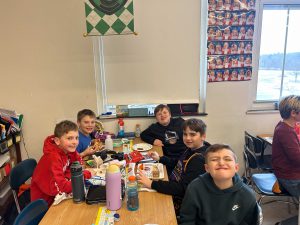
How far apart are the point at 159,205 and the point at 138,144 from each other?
1.23m

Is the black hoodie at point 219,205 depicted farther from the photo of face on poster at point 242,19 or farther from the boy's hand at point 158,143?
the photo of face on poster at point 242,19

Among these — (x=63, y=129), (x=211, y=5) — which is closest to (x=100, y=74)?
(x=63, y=129)

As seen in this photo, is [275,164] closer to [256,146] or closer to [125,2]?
[256,146]

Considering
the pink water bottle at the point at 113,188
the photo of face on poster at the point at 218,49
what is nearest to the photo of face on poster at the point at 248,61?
the photo of face on poster at the point at 218,49

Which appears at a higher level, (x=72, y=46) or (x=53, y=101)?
(x=72, y=46)

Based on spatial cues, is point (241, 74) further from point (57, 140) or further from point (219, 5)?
point (57, 140)

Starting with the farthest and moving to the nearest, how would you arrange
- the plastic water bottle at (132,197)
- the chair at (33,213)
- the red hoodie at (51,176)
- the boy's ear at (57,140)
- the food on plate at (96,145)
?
the food on plate at (96,145) < the boy's ear at (57,140) < the red hoodie at (51,176) < the plastic water bottle at (132,197) < the chair at (33,213)

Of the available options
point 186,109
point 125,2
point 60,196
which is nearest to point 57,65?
point 125,2

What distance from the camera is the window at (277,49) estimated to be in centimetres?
311

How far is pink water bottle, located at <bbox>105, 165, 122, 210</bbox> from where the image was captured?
1.36 meters

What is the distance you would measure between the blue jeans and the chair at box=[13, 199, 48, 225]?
1.93 metres

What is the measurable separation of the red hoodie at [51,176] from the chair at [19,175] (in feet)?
1.11

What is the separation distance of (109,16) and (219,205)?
203 cm

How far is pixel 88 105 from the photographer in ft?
10.1
